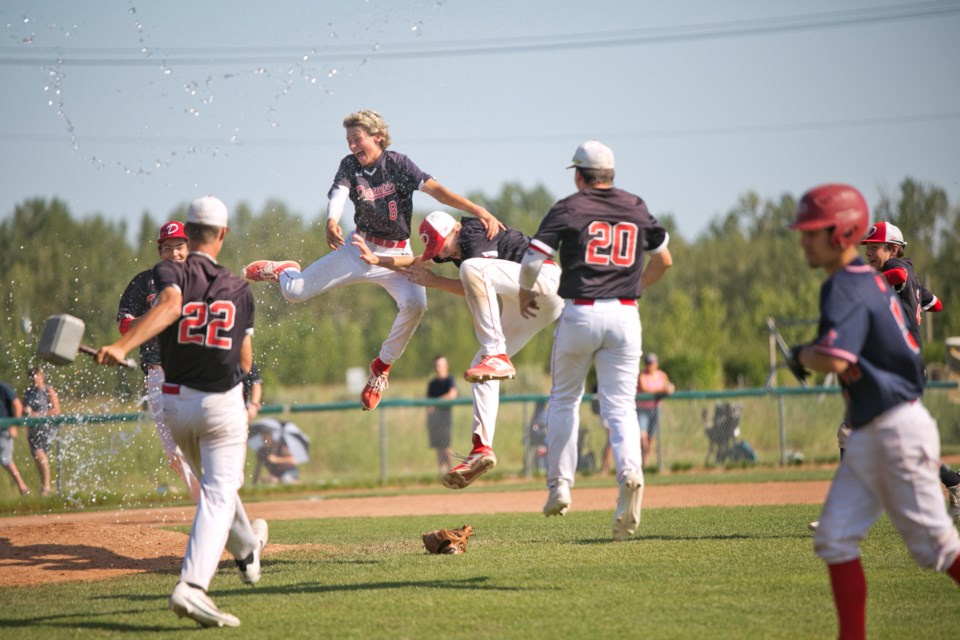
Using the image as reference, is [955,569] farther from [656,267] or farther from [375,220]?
[375,220]

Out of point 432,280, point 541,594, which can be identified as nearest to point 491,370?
point 432,280

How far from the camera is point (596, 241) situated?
7055 mm

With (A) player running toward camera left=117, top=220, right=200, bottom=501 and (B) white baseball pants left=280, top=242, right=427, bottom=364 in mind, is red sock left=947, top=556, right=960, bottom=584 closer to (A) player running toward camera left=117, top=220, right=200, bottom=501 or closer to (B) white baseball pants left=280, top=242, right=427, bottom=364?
(B) white baseball pants left=280, top=242, right=427, bottom=364

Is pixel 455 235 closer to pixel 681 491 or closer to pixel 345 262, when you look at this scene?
pixel 345 262

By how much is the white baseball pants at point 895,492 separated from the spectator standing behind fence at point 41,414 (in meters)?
14.2

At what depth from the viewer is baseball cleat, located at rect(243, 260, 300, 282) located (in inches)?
410

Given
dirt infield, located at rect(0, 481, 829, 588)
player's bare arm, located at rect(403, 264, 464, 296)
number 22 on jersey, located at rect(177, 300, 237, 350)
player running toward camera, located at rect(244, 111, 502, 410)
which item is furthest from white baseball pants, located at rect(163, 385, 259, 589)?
player running toward camera, located at rect(244, 111, 502, 410)

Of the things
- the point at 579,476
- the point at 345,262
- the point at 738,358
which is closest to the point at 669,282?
the point at 738,358

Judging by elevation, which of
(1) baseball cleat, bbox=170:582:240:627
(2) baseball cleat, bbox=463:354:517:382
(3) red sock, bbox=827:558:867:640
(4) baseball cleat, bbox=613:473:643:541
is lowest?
(1) baseball cleat, bbox=170:582:240:627

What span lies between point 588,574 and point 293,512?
8242mm

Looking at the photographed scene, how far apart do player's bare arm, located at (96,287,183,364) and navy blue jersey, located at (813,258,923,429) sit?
348 cm

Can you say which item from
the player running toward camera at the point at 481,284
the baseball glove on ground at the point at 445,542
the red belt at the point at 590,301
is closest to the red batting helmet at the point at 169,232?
the player running toward camera at the point at 481,284

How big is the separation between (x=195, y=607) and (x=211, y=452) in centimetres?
87

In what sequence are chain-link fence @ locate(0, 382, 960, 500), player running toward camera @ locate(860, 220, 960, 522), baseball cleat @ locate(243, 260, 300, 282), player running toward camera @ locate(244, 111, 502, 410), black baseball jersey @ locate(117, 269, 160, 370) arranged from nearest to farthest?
player running toward camera @ locate(860, 220, 960, 522) < player running toward camera @ locate(244, 111, 502, 410) < black baseball jersey @ locate(117, 269, 160, 370) < baseball cleat @ locate(243, 260, 300, 282) < chain-link fence @ locate(0, 382, 960, 500)
